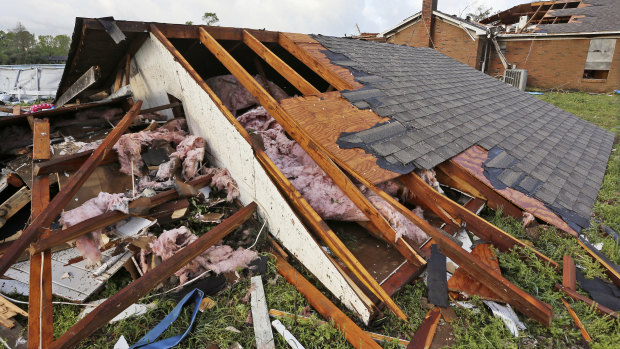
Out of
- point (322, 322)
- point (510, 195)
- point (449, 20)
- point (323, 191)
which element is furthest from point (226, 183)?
point (449, 20)

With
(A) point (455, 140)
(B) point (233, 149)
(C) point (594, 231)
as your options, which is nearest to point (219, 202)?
(B) point (233, 149)

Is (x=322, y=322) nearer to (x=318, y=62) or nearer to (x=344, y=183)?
(x=344, y=183)

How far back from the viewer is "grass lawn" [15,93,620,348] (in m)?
2.46

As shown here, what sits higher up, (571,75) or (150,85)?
(150,85)

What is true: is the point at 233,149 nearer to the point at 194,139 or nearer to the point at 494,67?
the point at 194,139

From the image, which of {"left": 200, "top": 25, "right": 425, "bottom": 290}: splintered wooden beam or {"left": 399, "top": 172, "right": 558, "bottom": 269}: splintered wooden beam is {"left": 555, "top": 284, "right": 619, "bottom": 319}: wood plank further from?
{"left": 200, "top": 25, "right": 425, "bottom": 290}: splintered wooden beam

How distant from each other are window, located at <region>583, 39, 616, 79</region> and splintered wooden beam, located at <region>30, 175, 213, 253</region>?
970 inches

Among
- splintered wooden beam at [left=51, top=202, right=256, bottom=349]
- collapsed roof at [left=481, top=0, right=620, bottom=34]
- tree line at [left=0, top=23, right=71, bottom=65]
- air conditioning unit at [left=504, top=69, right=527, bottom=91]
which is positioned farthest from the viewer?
tree line at [left=0, top=23, right=71, bottom=65]

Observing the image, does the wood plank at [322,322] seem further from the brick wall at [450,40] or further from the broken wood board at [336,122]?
the brick wall at [450,40]

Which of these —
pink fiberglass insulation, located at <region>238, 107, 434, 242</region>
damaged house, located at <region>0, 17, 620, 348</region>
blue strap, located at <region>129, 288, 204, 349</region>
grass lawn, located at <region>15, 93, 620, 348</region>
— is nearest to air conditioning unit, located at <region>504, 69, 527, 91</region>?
damaged house, located at <region>0, 17, 620, 348</region>

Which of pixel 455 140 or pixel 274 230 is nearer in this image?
pixel 274 230

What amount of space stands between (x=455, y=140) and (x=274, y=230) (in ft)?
9.26

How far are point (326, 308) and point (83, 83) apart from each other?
19.5ft

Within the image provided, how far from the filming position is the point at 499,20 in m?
23.2
